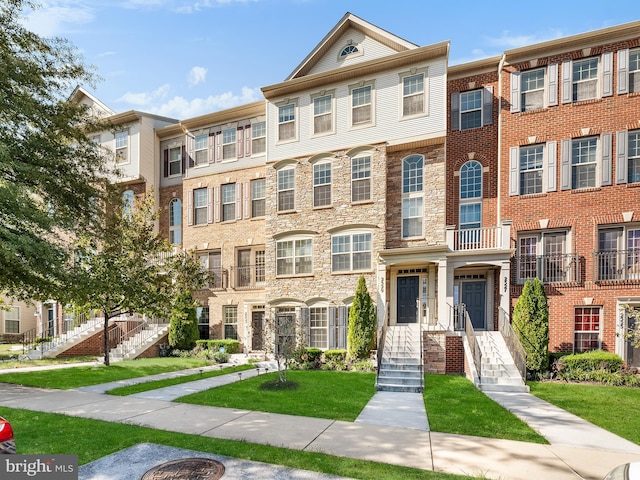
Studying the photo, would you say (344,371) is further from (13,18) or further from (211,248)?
(13,18)

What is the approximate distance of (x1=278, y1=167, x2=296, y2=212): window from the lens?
62.2 ft

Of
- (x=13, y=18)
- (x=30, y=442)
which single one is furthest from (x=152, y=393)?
(x=13, y=18)

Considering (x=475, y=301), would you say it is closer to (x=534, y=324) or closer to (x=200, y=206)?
(x=534, y=324)

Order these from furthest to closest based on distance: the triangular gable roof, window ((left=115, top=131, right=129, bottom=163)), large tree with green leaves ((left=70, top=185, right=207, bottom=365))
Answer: window ((left=115, top=131, right=129, bottom=163)) → the triangular gable roof → large tree with green leaves ((left=70, top=185, right=207, bottom=365))

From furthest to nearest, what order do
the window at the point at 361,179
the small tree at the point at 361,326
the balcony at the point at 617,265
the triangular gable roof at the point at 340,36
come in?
the window at the point at 361,179, the triangular gable roof at the point at 340,36, the small tree at the point at 361,326, the balcony at the point at 617,265

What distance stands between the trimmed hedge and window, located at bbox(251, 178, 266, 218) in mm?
6779

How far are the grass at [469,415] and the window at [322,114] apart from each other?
12.3m

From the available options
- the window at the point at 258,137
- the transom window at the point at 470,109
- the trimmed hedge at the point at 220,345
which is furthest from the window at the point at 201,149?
the transom window at the point at 470,109

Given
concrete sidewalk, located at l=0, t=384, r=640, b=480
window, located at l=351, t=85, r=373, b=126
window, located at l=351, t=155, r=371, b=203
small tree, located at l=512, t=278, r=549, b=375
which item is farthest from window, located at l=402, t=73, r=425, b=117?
concrete sidewalk, located at l=0, t=384, r=640, b=480

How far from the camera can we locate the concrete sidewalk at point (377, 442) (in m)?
5.68

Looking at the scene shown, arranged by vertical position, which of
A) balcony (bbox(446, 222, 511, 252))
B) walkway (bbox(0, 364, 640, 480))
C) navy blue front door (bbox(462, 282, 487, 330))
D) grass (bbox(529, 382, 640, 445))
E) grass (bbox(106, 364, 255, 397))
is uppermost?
balcony (bbox(446, 222, 511, 252))

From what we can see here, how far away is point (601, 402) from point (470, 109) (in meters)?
12.4

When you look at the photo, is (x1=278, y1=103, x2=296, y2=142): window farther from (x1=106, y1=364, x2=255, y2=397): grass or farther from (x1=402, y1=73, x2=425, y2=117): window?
(x1=106, y1=364, x2=255, y2=397): grass

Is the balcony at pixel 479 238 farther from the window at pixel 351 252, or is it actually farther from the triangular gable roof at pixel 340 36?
the triangular gable roof at pixel 340 36
